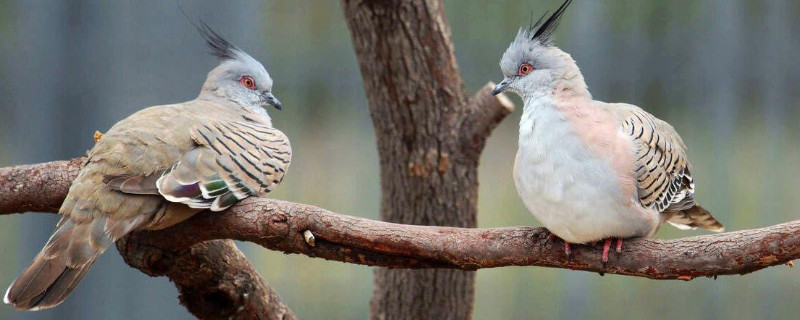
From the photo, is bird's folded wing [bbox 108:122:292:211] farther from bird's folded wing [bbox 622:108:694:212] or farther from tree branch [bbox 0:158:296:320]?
bird's folded wing [bbox 622:108:694:212]

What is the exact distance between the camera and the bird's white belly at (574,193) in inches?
94.5

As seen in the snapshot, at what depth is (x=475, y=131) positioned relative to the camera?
12.4ft

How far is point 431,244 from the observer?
8.18ft

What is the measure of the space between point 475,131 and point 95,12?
8.60ft

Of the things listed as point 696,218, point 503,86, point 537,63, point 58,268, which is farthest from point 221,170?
point 696,218

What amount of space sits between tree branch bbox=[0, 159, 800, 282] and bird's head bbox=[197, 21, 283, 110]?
0.85 meters

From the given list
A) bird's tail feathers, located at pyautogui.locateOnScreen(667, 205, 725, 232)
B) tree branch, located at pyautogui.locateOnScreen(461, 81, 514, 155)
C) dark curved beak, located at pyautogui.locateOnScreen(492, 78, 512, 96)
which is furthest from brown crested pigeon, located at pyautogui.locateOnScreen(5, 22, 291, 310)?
bird's tail feathers, located at pyautogui.locateOnScreen(667, 205, 725, 232)

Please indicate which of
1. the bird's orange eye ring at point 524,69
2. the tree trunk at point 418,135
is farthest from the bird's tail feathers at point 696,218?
the tree trunk at point 418,135

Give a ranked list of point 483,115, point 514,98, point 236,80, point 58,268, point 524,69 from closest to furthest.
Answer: point 58,268 → point 524,69 → point 236,80 → point 483,115 → point 514,98

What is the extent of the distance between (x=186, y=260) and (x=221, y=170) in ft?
1.08

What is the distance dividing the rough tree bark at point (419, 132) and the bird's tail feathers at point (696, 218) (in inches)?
39.8

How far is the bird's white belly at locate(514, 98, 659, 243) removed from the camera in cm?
240

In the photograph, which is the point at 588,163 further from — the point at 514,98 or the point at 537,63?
the point at 514,98

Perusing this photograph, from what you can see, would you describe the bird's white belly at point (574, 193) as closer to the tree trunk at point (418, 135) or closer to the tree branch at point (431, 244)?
the tree branch at point (431, 244)
